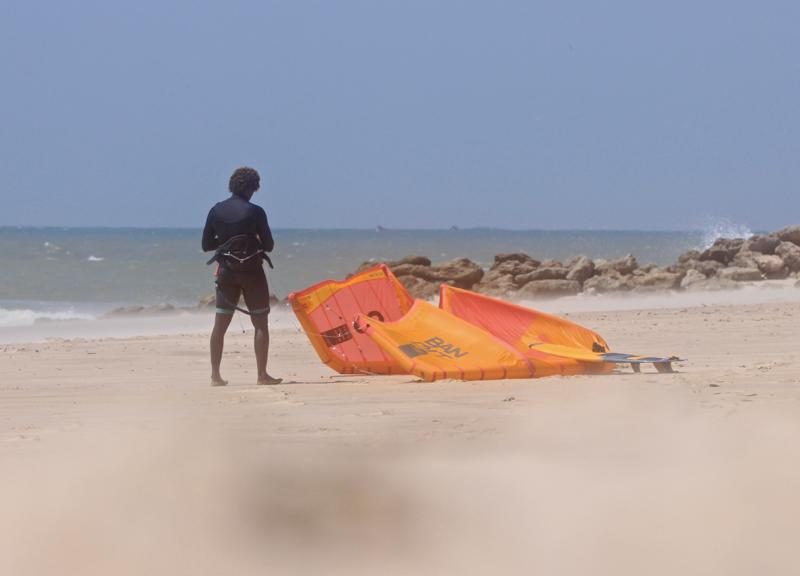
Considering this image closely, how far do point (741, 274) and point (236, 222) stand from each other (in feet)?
44.3

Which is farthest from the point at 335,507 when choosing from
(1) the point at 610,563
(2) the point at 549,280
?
(2) the point at 549,280

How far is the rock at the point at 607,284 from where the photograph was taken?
1848cm

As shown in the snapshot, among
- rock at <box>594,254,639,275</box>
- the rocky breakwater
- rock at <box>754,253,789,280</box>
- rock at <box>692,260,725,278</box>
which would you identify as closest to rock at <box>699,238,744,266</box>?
the rocky breakwater

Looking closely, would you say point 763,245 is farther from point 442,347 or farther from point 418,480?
point 418,480

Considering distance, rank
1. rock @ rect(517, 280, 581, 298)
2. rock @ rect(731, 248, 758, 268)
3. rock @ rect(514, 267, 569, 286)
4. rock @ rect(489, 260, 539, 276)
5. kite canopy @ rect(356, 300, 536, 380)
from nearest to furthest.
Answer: kite canopy @ rect(356, 300, 536, 380), rock @ rect(517, 280, 581, 298), rock @ rect(514, 267, 569, 286), rock @ rect(489, 260, 539, 276), rock @ rect(731, 248, 758, 268)

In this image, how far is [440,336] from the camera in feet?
27.5

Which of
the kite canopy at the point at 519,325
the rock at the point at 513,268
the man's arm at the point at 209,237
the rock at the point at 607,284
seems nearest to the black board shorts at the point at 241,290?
the man's arm at the point at 209,237

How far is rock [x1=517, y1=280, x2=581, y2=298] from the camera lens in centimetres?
1814

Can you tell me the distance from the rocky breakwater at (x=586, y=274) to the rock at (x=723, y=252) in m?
0.04

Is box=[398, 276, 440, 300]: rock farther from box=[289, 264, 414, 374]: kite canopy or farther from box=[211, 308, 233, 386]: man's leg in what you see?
box=[211, 308, 233, 386]: man's leg

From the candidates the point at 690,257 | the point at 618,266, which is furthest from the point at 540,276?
the point at 690,257

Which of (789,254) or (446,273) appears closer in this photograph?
(446,273)

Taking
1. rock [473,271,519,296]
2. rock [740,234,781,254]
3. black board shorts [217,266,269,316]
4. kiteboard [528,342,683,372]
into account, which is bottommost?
rock [473,271,519,296]

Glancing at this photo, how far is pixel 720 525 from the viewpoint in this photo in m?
4.28
